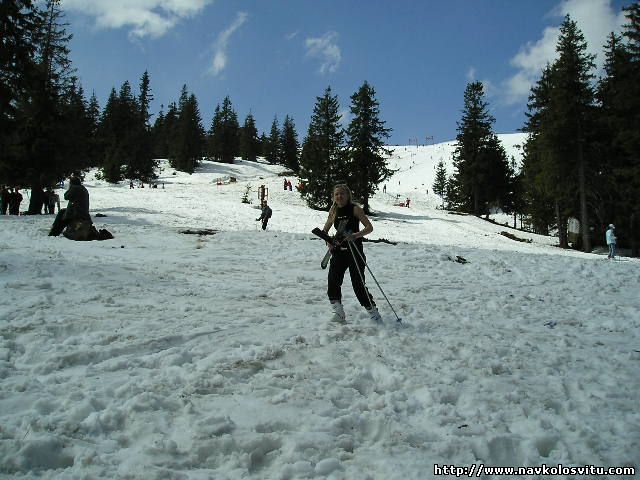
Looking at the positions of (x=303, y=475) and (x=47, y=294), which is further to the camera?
(x=47, y=294)

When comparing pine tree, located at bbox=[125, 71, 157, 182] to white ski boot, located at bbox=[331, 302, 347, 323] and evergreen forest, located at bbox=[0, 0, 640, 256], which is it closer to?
evergreen forest, located at bbox=[0, 0, 640, 256]

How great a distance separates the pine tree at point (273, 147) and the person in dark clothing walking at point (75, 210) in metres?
97.1

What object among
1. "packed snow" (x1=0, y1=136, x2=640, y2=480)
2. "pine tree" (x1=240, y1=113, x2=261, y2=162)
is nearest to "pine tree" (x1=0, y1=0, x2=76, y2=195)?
"packed snow" (x1=0, y1=136, x2=640, y2=480)

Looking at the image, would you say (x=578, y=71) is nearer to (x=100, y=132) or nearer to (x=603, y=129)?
(x=603, y=129)

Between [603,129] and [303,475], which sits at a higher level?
[603,129]

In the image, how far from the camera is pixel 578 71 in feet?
96.5

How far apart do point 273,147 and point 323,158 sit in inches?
2874

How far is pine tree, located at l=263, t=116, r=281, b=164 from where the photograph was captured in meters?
110

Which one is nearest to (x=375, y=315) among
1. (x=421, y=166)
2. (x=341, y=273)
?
(x=341, y=273)

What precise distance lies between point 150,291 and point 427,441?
6.17 meters

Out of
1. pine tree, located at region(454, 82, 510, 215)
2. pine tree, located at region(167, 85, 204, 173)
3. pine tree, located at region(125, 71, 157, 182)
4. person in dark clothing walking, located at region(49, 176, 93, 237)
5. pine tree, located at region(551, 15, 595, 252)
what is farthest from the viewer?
pine tree, located at region(167, 85, 204, 173)

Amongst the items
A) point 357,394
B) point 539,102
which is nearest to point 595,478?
point 357,394

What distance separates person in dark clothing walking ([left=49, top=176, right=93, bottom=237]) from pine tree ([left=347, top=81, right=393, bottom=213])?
30.9m

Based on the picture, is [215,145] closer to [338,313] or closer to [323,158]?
[323,158]
